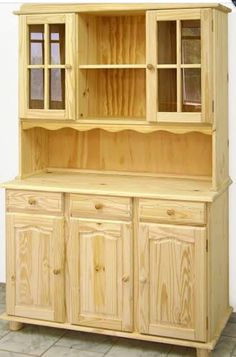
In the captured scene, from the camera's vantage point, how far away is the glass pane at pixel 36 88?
3.27m

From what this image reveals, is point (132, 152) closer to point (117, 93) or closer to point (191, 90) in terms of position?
point (117, 93)

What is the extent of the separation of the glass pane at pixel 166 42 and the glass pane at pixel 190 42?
5cm

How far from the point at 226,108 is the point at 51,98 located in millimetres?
918

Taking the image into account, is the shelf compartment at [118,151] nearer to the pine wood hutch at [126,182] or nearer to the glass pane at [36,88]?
the pine wood hutch at [126,182]

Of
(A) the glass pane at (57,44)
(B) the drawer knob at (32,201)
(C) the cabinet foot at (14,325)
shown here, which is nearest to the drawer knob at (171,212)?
(B) the drawer knob at (32,201)

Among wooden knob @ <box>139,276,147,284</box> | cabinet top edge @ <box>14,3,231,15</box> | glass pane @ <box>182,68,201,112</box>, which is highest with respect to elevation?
cabinet top edge @ <box>14,3,231,15</box>

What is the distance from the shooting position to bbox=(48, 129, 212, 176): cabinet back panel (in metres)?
3.38

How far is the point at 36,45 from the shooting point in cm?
327

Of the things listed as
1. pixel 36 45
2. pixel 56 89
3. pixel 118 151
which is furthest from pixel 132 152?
pixel 36 45

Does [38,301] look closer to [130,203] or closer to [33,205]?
[33,205]

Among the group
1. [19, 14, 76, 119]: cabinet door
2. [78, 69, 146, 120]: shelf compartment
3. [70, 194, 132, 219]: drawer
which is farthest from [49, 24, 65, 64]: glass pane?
[70, 194, 132, 219]: drawer

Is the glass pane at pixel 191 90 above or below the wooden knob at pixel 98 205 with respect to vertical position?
above

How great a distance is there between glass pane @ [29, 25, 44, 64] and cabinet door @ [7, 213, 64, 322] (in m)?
0.82

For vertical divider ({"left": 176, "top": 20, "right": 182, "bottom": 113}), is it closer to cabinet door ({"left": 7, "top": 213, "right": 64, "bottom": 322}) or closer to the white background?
cabinet door ({"left": 7, "top": 213, "right": 64, "bottom": 322})
